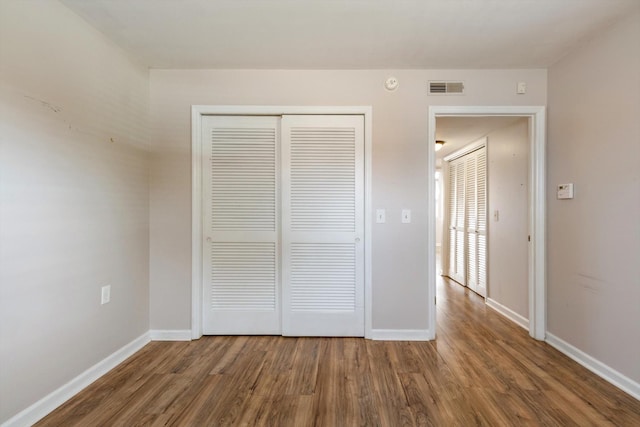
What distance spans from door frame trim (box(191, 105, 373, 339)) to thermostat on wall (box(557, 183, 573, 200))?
150cm

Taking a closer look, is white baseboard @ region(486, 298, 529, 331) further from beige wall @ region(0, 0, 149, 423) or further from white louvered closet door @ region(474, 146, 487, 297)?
beige wall @ region(0, 0, 149, 423)

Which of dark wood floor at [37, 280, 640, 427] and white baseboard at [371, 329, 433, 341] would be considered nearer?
dark wood floor at [37, 280, 640, 427]

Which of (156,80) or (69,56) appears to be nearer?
(69,56)

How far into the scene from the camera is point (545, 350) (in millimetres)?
2223

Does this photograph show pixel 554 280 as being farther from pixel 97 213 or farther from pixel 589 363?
pixel 97 213

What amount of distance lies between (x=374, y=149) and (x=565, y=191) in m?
1.52

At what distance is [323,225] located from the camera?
246cm

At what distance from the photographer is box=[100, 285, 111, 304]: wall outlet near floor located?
194 cm

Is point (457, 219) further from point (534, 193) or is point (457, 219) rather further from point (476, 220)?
point (534, 193)

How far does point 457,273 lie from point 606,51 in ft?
11.1

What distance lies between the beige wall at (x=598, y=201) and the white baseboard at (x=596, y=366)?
34 millimetres

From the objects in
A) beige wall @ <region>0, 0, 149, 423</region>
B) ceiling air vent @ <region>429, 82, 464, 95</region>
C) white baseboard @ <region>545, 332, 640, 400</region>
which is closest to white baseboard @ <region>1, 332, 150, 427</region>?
beige wall @ <region>0, 0, 149, 423</region>

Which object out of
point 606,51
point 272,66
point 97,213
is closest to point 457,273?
point 606,51

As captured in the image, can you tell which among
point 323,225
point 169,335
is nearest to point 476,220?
point 323,225
